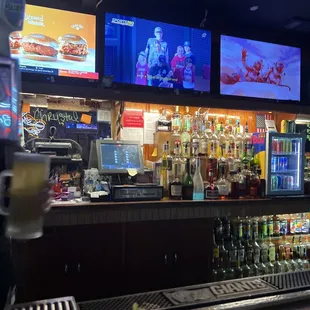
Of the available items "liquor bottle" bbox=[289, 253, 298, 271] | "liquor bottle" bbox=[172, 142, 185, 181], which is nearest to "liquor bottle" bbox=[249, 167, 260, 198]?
"liquor bottle" bbox=[172, 142, 185, 181]

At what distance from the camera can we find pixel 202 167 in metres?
2.95

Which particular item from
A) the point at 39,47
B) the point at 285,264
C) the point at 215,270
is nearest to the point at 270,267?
the point at 285,264

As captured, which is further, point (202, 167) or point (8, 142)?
point (202, 167)

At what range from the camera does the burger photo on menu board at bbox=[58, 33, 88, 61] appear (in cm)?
249

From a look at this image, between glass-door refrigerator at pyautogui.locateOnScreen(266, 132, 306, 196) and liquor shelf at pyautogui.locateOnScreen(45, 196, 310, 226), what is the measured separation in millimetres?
106

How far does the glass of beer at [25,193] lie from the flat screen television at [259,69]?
239 cm

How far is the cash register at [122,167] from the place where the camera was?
2393 mm

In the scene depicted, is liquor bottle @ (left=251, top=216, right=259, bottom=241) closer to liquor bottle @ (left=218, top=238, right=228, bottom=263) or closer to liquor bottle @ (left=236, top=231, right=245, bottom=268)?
liquor bottle @ (left=236, top=231, right=245, bottom=268)

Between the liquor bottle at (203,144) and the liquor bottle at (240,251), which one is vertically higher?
the liquor bottle at (203,144)

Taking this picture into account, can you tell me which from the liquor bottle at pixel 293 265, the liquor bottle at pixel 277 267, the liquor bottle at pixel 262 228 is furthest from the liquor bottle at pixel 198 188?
the liquor bottle at pixel 293 265

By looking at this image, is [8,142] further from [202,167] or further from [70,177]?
[202,167]

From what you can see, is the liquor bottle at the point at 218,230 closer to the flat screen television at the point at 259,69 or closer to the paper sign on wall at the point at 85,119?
the flat screen television at the point at 259,69

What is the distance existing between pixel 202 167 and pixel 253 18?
1607 millimetres

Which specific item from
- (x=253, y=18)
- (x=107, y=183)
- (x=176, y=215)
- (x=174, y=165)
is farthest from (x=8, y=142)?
(x=253, y=18)
